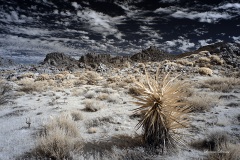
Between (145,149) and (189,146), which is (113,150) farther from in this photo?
(189,146)

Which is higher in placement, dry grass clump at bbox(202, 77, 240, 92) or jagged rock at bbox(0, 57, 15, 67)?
jagged rock at bbox(0, 57, 15, 67)

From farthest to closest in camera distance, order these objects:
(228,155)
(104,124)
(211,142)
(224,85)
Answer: (224,85) → (104,124) → (211,142) → (228,155)

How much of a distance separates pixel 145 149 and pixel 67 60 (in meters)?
85.3

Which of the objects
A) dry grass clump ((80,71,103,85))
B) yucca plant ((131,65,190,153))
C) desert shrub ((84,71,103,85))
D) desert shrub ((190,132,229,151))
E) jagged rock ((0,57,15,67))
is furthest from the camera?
jagged rock ((0,57,15,67))

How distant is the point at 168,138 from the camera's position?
A: 3684 millimetres

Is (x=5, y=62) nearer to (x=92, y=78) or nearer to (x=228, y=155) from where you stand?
(x=92, y=78)

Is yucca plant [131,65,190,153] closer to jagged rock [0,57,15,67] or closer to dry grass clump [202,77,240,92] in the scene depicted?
dry grass clump [202,77,240,92]

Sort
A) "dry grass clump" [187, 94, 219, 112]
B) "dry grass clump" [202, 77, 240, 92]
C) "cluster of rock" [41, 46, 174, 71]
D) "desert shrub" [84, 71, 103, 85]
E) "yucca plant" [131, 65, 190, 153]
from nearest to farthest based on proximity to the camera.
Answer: "yucca plant" [131, 65, 190, 153] < "dry grass clump" [187, 94, 219, 112] < "dry grass clump" [202, 77, 240, 92] < "desert shrub" [84, 71, 103, 85] < "cluster of rock" [41, 46, 174, 71]

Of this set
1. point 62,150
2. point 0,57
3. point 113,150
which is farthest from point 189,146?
point 0,57

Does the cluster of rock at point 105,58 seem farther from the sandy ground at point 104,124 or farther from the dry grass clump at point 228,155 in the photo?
the dry grass clump at point 228,155

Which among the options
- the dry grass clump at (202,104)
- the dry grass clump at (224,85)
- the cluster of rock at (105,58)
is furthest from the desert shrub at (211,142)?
the cluster of rock at (105,58)

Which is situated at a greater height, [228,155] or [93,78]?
[93,78]

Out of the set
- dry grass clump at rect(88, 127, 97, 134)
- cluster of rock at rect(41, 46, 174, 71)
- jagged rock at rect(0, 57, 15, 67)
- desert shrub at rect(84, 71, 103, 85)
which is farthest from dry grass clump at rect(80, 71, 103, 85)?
jagged rock at rect(0, 57, 15, 67)

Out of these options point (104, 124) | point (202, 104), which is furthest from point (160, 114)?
point (202, 104)
